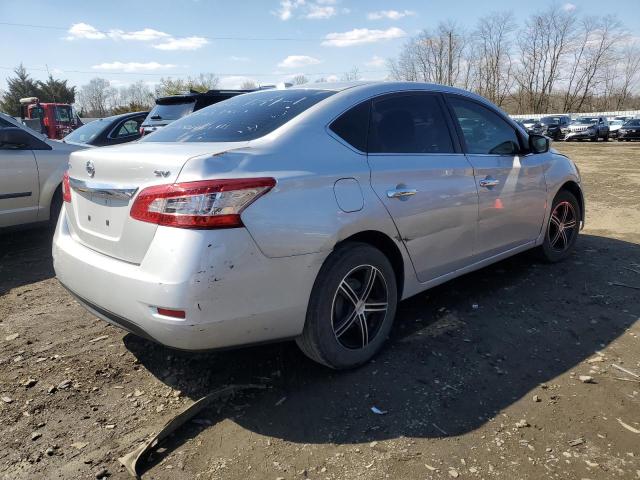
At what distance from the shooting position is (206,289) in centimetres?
216

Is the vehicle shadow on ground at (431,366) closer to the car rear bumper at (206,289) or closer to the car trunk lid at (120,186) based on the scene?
the car rear bumper at (206,289)

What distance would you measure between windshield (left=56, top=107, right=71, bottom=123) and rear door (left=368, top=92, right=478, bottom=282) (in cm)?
2471

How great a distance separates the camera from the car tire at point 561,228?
15.3ft

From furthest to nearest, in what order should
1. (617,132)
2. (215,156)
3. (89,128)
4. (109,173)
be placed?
(617,132) → (89,128) → (109,173) → (215,156)

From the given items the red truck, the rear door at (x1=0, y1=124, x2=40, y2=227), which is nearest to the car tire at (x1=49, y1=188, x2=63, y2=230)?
the rear door at (x1=0, y1=124, x2=40, y2=227)

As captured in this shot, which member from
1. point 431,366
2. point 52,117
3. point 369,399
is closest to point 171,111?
point 431,366

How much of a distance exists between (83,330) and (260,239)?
2008mm

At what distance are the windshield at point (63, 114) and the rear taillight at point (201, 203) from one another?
82.3ft

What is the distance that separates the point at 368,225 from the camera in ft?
8.92

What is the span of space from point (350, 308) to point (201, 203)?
1122mm

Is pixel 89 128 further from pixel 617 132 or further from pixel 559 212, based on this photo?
pixel 617 132

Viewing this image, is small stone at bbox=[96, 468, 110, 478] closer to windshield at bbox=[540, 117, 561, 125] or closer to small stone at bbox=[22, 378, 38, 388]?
small stone at bbox=[22, 378, 38, 388]

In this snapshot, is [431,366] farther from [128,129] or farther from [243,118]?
[128,129]

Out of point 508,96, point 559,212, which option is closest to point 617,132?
point 559,212
